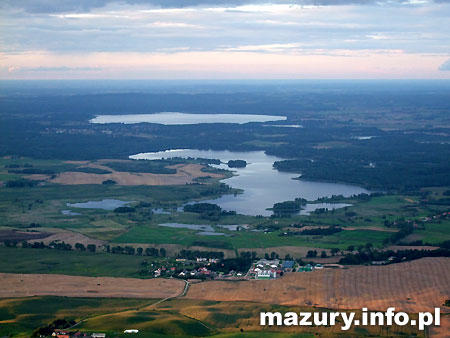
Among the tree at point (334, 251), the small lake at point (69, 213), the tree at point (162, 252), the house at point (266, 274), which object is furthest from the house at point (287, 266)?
the small lake at point (69, 213)

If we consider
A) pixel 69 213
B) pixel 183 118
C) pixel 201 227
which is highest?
pixel 183 118

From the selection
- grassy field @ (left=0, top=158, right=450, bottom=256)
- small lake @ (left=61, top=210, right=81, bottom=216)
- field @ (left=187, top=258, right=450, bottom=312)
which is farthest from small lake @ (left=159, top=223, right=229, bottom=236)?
field @ (left=187, top=258, right=450, bottom=312)

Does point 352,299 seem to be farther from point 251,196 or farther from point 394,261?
point 251,196

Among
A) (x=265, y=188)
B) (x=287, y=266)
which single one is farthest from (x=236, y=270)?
(x=265, y=188)

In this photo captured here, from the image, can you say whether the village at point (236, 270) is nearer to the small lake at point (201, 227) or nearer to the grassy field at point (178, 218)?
the grassy field at point (178, 218)

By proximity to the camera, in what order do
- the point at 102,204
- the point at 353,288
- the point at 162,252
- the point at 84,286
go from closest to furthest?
the point at 353,288 → the point at 84,286 → the point at 162,252 → the point at 102,204

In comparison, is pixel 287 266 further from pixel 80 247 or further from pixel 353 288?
pixel 80 247
